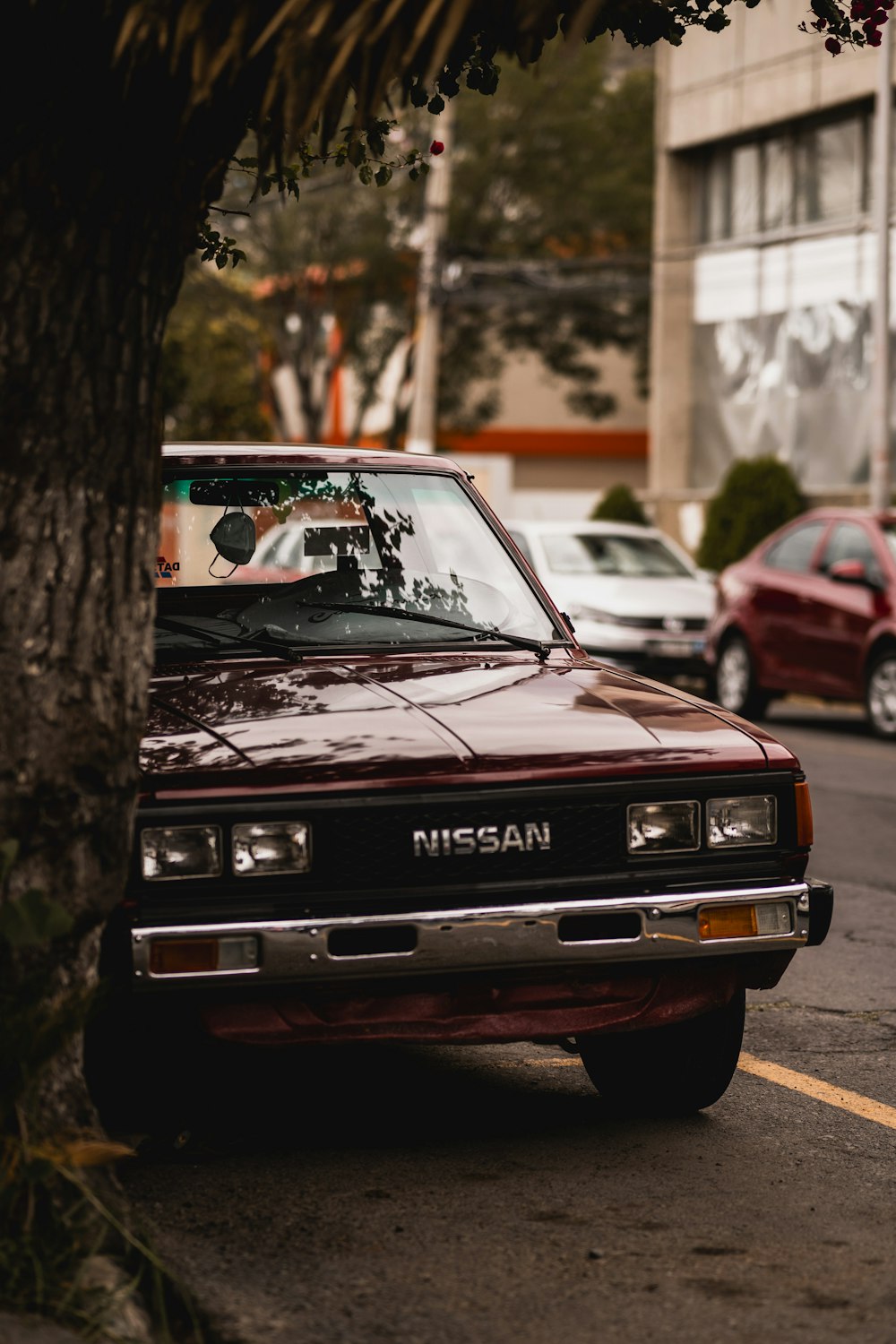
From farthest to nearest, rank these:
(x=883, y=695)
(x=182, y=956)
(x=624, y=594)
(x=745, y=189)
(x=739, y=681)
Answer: (x=745, y=189) < (x=624, y=594) < (x=739, y=681) < (x=883, y=695) < (x=182, y=956)

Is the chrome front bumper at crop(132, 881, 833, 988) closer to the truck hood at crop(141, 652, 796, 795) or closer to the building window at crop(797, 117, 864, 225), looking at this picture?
the truck hood at crop(141, 652, 796, 795)

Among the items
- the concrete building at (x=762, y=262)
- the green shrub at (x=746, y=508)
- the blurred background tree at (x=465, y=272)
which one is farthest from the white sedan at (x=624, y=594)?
the blurred background tree at (x=465, y=272)

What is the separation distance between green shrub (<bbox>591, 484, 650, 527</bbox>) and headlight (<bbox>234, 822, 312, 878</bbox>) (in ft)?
87.7

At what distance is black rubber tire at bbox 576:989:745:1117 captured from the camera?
5.38 meters

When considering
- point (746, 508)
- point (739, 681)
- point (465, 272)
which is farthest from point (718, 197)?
point (739, 681)

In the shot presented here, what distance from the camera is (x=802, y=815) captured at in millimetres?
5086

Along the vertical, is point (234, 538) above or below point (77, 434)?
below

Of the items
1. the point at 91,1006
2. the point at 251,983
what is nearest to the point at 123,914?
the point at 251,983

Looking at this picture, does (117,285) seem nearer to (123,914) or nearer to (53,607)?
(53,607)

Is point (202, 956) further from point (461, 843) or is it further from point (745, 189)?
point (745, 189)

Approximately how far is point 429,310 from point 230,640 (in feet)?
92.5

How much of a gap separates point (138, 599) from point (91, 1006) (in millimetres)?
773

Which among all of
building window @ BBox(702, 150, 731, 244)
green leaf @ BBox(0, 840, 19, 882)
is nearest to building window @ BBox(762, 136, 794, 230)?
building window @ BBox(702, 150, 731, 244)

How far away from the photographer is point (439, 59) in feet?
11.3
